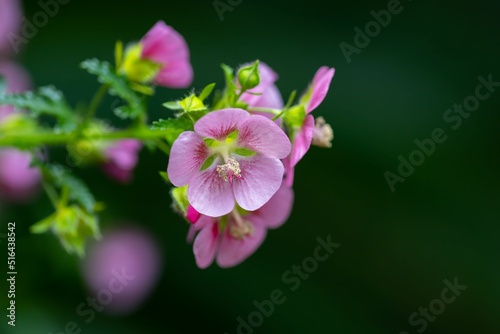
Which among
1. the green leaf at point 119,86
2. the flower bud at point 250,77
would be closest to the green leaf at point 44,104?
the green leaf at point 119,86

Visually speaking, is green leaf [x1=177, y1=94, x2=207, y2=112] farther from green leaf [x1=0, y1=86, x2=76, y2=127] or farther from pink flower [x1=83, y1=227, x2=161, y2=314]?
pink flower [x1=83, y1=227, x2=161, y2=314]

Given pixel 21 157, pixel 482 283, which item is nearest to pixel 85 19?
pixel 21 157

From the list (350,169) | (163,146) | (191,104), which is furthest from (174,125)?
(350,169)

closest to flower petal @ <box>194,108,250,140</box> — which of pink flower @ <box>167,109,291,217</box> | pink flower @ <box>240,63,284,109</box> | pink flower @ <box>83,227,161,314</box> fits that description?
pink flower @ <box>167,109,291,217</box>

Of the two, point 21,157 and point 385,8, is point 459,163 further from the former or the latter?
point 21,157

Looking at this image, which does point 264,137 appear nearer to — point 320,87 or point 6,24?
point 320,87
